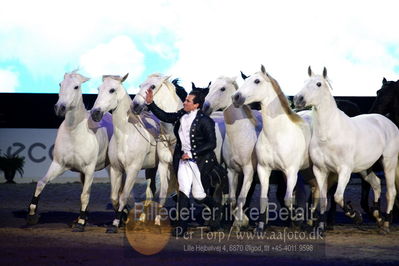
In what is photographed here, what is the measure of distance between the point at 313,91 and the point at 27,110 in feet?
34.8

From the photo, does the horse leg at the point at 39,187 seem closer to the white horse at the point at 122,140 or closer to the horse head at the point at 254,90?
the white horse at the point at 122,140

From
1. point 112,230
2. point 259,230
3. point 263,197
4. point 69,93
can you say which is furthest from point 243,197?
point 69,93

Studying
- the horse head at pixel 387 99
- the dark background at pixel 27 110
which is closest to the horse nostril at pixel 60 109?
the horse head at pixel 387 99

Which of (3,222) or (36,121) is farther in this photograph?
(36,121)

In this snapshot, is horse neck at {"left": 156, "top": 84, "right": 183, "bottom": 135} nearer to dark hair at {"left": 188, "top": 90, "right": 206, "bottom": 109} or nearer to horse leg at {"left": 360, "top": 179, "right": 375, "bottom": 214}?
dark hair at {"left": 188, "top": 90, "right": 206, "bottom": 109}

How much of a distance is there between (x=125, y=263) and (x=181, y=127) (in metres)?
2.40

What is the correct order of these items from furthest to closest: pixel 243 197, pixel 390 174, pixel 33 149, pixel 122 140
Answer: pixel 33 149 < pixel 390 174 < pixel 122 140 < pixel 243 197

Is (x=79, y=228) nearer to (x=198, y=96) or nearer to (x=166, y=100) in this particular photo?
(x=166, y=100)

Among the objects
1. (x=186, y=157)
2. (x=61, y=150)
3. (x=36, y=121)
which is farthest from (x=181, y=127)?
(x=36, y=121)

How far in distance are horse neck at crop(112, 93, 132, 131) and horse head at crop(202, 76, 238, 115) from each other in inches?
42.8

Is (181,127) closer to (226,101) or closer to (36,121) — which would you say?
(226,101)

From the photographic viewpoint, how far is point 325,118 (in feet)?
31.6

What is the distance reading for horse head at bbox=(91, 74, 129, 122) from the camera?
982 cm

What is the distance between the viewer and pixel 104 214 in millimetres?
12508
